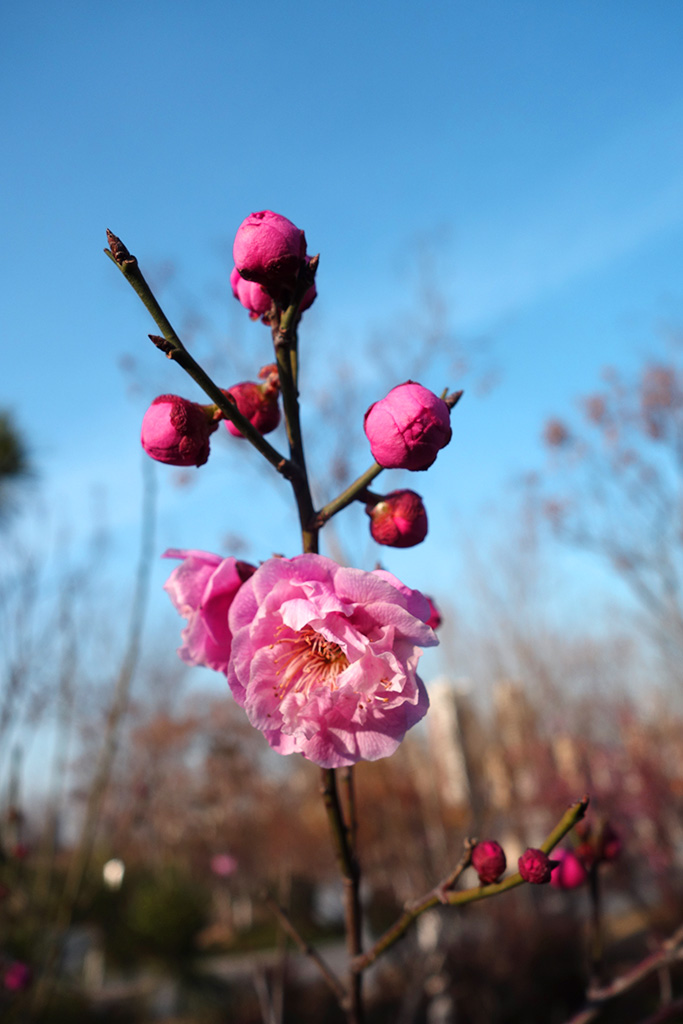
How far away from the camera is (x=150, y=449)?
74cm

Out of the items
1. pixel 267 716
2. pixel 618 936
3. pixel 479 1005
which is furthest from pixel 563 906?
pixel 267 716

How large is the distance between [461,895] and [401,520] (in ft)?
1.38

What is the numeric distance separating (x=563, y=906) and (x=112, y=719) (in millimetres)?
9704

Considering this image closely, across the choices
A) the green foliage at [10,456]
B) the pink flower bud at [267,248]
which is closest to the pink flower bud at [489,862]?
the pink flower bud at [267,248]

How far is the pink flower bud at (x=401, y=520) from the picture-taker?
80cm

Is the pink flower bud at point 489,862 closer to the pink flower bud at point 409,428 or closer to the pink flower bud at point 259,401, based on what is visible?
the pink flower bud at point 409,428

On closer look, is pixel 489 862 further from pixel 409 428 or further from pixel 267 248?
pixel 267 248

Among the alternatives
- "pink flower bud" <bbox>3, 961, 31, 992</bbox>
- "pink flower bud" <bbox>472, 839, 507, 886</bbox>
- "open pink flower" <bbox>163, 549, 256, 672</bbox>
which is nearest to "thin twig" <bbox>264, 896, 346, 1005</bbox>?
"pink flower bud" <bbox>472, 839, 507, 886</bbox>

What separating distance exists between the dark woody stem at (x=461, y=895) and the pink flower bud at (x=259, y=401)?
57 centimetres

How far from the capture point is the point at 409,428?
68 centimetres

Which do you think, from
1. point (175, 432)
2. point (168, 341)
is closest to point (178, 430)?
point (175, 432)

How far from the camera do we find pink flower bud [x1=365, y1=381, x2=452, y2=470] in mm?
679

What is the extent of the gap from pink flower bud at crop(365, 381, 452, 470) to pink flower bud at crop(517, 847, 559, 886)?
43 cm

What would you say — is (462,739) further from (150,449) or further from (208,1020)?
(150,449)
